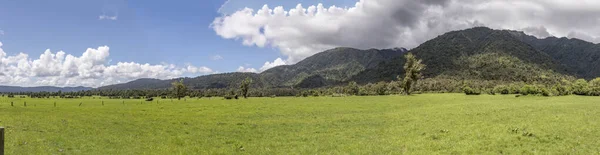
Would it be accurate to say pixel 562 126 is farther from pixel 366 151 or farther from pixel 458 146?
pixel 366 151

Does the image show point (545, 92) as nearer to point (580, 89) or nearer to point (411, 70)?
point (580, 89)

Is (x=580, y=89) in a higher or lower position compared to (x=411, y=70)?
lower

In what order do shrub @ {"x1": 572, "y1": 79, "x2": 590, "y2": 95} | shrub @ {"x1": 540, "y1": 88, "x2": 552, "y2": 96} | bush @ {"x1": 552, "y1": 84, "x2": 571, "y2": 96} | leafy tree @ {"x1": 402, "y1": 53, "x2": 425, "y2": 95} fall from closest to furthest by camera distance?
shrub @ {"x1": 540, "y1": 88, "x2": 552, "y2": 96}
shrub @ {"x1": 572, "y1": 79, "x2": 590, "y2": 95}
bush @ {"x1": 552, "y1": 84, "x2": 571, "y2": 96}
leafy tree @ {"x1": 402, "y1": 53, "x2": 425, "y2": 95}

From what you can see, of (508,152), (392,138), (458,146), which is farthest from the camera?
(392,138)

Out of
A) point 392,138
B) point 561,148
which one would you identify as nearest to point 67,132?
point 392,138

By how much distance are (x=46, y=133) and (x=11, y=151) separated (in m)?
8.08

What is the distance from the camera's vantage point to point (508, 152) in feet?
66.5

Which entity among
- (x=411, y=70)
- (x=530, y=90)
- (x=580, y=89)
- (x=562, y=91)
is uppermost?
(x=411, y=70)

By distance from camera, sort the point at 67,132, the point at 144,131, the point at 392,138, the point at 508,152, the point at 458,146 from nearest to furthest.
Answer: the point at 508,152 → the point at 458,146 → the point at 392,138 → the point at 67,132 → the point at 144,131

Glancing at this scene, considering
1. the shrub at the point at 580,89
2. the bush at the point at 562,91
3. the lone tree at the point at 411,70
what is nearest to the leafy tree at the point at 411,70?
the lone tree at the point at 411,70

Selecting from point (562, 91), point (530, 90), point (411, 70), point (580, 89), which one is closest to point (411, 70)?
point (411, 70)

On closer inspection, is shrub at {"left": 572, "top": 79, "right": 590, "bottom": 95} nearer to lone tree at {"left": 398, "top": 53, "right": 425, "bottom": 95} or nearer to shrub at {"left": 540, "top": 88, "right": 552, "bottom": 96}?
shrub at {"left": 540, "top": 88, "right": 552, "bottom": 96}

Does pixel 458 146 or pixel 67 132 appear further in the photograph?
pixel 67 132

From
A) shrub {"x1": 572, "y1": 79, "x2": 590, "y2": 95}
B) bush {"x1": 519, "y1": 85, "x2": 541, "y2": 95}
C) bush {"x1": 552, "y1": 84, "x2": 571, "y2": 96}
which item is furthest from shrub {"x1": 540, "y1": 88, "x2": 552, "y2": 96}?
shrub {"x1": 572, "y1": 79, "x2": 590, "y2": 95}
